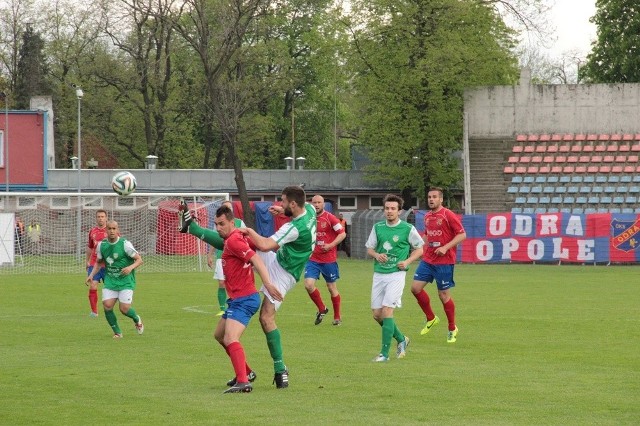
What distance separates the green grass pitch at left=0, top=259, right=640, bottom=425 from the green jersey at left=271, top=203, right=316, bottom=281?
4.12 ft

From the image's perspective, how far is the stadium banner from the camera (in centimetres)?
4275

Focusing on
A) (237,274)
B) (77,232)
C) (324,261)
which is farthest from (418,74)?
(237,274)

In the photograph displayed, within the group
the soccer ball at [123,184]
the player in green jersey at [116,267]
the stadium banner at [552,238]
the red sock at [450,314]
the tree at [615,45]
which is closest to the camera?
the red sock at [450,314]

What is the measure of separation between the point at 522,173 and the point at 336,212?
11799mm

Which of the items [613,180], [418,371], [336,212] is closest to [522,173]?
[613,180]

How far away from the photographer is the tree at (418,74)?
181 ft

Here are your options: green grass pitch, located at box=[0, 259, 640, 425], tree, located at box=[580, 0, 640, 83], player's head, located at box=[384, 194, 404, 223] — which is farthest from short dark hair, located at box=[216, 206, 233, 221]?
tree, located at box=[580, 0, 640, 83]

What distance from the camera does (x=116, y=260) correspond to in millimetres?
18234

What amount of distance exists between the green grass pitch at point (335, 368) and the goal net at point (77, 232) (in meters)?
15.4

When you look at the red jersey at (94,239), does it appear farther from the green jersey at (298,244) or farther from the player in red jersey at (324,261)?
the green jersey at (298,244)

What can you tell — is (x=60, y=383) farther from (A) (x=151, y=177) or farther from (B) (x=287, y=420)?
(A) (x=151, y=177)

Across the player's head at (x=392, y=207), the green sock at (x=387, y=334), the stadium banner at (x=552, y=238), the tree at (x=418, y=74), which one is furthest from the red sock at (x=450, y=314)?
the tree at (x=418, y=74)

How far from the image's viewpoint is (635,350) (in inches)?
629

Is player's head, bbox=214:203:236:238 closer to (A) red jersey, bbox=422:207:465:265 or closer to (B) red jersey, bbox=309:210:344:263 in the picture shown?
(A) red jersey, bbox=422:207:465:265
